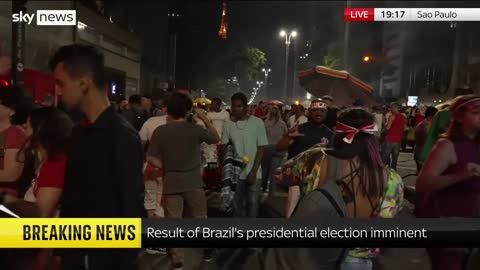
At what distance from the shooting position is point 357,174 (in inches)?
113

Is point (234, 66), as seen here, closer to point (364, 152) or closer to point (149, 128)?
point (149, 128)

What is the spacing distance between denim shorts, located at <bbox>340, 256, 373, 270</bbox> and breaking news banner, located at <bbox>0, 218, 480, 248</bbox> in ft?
3.19

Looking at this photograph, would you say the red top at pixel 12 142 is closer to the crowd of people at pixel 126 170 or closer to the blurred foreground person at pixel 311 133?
the crowd of people at pixel 126 170

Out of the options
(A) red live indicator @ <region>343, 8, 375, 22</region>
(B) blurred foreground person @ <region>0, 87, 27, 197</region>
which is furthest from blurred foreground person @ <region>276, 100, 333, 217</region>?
(B) blurred foreground person @ <region>0, 87, 27, 197</region>

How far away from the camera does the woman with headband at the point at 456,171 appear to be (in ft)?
10.3

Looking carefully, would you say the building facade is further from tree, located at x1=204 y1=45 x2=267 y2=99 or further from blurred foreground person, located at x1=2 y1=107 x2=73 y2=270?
blurred foreground person, located at x1=2 y1=107 x2=73 y2=270

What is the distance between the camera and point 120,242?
1795 millimetres

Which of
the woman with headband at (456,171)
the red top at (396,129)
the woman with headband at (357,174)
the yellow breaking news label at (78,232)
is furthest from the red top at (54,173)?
the red top at (396,129)

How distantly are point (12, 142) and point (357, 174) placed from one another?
2.38 metres

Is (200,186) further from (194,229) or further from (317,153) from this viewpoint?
(194,229)

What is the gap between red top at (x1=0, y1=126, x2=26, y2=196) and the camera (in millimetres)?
3654

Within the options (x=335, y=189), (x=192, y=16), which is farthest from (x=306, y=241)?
(x=192, y=16)

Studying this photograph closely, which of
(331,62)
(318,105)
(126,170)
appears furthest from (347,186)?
(331,62)

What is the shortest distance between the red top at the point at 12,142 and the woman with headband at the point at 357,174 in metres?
1.94
